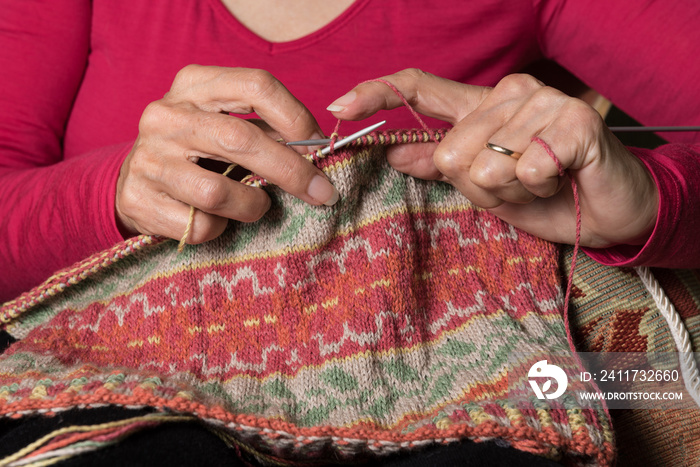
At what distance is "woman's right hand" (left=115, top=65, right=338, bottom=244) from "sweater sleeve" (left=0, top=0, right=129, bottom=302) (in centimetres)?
14

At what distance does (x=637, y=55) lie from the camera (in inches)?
40.9

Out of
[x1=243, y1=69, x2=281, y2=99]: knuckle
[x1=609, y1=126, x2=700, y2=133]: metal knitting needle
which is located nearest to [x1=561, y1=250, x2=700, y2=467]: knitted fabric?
[x1=609, y1=126, x2=700, y2=133]: metal knitting needle

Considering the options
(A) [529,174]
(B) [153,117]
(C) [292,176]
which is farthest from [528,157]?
(B) [153,117]

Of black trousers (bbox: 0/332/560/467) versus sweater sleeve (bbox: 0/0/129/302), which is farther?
sweater sleeve (bbox: 0/0/129/302)

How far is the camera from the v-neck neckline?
1003mm

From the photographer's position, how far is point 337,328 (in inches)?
30.5

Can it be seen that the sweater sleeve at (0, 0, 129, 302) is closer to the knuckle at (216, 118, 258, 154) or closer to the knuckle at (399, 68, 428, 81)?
the knuckle at (216, 118, 258, 154)

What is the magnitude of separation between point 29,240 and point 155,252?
315 mm

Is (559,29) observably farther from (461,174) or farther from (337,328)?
(337,328)

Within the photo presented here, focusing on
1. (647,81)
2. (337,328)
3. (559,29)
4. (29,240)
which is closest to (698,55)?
(647,81)

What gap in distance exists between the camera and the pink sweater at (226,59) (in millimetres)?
991

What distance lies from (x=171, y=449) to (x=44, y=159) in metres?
0.88

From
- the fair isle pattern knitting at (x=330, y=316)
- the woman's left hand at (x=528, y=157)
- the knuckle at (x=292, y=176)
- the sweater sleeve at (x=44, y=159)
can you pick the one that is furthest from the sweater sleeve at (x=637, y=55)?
the sweater sleeve at (x=44, y=159)

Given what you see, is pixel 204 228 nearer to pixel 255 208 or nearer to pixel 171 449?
pixel 255 208
